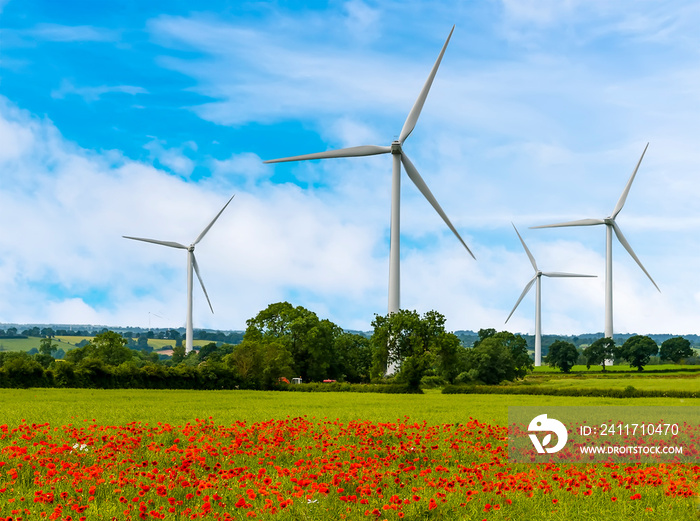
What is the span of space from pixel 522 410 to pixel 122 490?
2908 cm

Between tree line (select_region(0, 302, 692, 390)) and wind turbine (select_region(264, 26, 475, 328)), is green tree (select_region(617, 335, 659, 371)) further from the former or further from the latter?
wind turbine (select_region(264, 26, 475, 328))

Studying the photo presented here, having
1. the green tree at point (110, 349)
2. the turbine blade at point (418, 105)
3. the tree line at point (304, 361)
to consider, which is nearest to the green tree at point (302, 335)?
the tree line at point (304, 361)

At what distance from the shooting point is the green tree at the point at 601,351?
16238cm

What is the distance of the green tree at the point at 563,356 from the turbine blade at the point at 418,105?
90540mm

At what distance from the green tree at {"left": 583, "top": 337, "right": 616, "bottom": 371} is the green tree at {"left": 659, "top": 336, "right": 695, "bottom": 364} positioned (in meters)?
26.5

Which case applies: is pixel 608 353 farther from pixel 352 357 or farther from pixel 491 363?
pixel 352 357

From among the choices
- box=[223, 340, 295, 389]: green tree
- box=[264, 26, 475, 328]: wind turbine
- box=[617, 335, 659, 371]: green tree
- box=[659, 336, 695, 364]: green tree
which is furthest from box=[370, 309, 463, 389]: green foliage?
box=[659, 336, 695, 364]: green tree

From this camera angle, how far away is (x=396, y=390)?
243 feet

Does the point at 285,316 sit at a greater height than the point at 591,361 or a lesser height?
greater

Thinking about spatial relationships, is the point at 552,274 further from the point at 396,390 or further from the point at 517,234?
the point at 396,390

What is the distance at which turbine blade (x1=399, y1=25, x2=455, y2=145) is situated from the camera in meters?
86.1

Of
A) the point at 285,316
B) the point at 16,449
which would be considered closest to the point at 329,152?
the point at 285,316

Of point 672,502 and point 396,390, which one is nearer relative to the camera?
point 672,502
